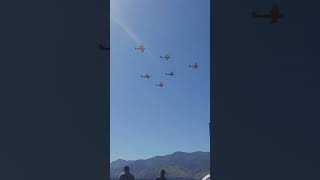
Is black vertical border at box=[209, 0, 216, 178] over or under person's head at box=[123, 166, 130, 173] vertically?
over

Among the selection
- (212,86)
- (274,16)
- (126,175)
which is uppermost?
(274,16)

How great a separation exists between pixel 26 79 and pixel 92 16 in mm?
594

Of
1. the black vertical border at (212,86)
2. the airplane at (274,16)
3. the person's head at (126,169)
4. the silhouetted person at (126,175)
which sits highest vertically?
the airplane at (274,16)

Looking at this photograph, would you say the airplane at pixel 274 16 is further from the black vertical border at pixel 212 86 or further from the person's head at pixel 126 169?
the person's head at pixel 126 169

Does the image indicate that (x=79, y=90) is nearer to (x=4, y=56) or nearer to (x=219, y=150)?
(x=4, y=56)

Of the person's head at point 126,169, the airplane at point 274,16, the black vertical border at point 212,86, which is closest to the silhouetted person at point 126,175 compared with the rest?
the person's head at point 126,169

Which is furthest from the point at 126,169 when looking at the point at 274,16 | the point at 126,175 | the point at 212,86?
the point at 274,16

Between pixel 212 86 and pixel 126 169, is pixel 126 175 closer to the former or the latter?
pixel 126 169

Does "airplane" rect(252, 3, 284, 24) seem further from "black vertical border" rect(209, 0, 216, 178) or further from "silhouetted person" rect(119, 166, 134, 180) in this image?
"silhouetted person" rect(119, 166, 134, 180)

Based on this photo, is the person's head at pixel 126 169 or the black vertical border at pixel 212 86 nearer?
the black vertical border at pixel 212 86

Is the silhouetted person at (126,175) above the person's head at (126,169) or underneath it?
underneath

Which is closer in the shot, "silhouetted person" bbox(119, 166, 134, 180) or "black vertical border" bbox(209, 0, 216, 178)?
"black vertical border" bbox(209, 0, 216, 178)

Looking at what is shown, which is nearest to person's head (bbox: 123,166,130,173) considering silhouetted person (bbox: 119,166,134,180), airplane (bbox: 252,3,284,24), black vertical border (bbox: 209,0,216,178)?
silhouetted person (bbox: 119,166,134,180)

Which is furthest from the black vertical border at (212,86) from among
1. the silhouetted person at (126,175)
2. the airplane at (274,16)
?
the silhouetted person at (126,175)
